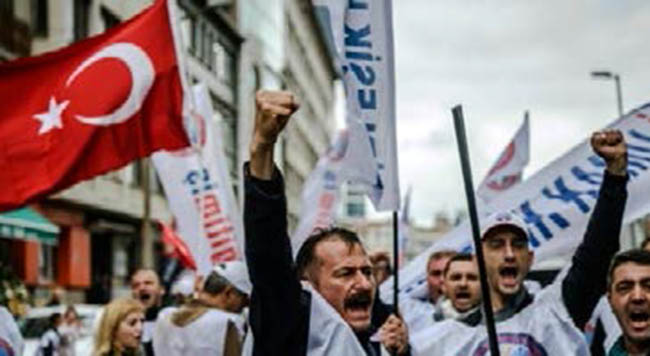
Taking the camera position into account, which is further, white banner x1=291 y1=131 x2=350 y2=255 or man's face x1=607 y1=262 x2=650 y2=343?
white banner x1=291 y1=131 x2=350 y2=255

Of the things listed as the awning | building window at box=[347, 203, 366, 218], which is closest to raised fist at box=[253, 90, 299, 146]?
the awning

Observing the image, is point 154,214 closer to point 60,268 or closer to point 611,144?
point 60,268

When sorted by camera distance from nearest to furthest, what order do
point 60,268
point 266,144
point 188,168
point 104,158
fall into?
1. point 266,144
2. point 104,158
3. point 188,168
4. point 60,268

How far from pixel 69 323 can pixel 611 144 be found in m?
11.1

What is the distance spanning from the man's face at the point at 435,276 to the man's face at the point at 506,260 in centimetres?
258

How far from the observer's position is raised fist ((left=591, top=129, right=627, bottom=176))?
4.60 meters

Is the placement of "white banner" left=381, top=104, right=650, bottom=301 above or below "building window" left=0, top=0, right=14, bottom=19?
below

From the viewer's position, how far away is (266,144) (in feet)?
11.1

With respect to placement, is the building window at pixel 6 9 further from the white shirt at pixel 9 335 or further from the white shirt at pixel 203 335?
the white shirt at pixel 9 335

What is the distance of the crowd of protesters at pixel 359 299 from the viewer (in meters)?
3.41

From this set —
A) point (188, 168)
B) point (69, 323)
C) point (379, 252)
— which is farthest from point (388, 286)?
point (69, 323)

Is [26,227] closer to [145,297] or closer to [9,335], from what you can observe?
[145,297]

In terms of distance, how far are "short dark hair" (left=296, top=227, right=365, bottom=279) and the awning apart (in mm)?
17013

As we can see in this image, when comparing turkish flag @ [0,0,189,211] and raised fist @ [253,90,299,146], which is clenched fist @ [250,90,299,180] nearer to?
raised fist @ [253,90,299,146]
